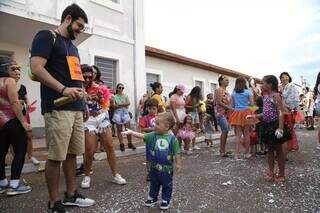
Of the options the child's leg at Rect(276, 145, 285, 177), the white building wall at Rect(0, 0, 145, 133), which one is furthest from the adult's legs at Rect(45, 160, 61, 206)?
the white building wall at Rect(0, 0, 145, 133)

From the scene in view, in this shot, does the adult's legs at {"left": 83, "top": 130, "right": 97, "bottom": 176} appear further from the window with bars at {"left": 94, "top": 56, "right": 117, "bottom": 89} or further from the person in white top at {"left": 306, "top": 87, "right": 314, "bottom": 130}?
the person in white top at {"left": 306, "top": 87, "right": 314, "bottom": 130}

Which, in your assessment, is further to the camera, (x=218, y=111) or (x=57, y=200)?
(x=218, y=111)

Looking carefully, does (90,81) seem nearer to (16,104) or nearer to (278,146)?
(16,104)

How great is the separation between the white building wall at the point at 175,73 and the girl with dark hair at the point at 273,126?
1194 centimetres

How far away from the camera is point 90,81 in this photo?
512 cm

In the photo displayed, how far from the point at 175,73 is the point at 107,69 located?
708cm

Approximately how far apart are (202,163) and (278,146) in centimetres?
210

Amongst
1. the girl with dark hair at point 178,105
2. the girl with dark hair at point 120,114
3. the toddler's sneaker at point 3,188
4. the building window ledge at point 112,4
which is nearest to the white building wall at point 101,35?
the building window ledge at point 112,4

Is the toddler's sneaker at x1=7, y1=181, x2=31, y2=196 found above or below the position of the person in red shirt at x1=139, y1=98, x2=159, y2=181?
below

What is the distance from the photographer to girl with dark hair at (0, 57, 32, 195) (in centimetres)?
480

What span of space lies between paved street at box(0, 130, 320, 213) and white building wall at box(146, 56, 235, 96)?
37.1 ft

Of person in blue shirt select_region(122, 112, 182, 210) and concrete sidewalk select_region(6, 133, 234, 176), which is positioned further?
concrete sidewalk select_region(6, 133, 234, 176)

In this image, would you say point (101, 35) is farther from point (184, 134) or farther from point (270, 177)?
point (270, 177)

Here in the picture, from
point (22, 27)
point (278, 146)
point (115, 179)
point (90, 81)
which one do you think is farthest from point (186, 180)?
point (22, 27)
